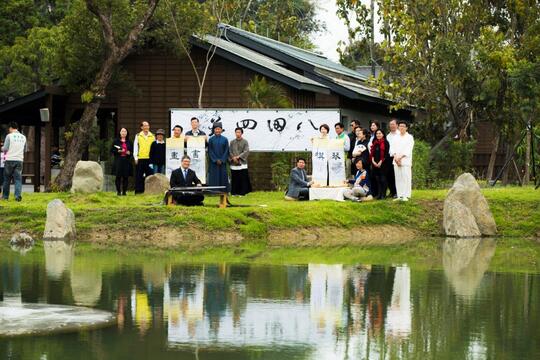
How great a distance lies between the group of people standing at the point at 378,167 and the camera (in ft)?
84.7

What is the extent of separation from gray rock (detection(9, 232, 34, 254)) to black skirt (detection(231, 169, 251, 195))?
7.22 meters

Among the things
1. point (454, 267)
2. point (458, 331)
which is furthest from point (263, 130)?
point (458, 331)

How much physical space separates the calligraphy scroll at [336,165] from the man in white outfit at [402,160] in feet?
5.44

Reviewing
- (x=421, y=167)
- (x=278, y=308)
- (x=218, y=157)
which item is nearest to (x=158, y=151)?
(x=218, y=157)

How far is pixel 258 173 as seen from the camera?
3431 centimetres

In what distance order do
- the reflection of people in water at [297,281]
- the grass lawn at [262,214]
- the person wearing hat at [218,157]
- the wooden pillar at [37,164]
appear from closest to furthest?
the reflection of people in water at [297,281] → the grass lawn at [262,214] → the person wearing hat at [218,157] → the wooden pillar at [37,164]

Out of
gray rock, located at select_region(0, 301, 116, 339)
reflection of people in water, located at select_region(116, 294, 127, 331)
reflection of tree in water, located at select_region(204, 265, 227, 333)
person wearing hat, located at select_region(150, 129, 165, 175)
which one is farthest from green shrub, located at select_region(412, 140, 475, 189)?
gray rock, located at select_region(0, 301, 116, 339)

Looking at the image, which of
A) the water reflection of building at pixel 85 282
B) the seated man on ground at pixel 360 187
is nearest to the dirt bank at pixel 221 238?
the seated man on ground at pixel 360 187

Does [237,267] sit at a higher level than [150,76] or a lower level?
lower

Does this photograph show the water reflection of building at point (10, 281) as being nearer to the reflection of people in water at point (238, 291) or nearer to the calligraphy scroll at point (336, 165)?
the reflection of people in water at point (238, 291)

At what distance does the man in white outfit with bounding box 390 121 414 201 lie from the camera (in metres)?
25.7

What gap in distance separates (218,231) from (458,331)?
1162 centimetres

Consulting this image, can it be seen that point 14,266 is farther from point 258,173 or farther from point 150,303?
point 258,173

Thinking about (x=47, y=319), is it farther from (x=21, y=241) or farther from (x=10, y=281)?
(x=21, y=241)
